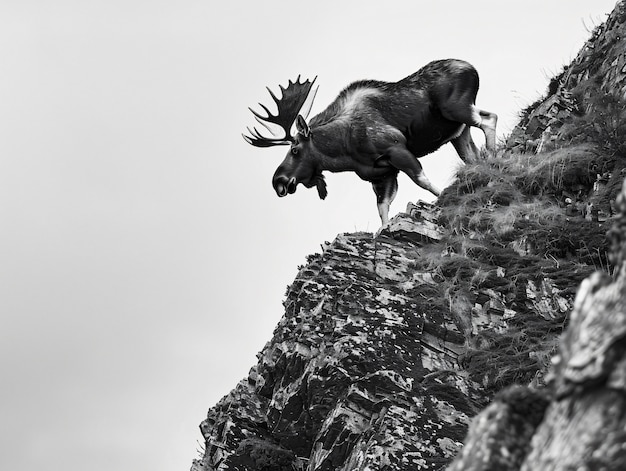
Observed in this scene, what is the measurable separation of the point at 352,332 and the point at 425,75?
598 cm

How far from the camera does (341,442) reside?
8.85 meters

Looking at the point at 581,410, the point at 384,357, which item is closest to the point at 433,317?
the point at 384,357

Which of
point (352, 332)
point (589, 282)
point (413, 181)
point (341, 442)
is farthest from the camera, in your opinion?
point (413, 181)

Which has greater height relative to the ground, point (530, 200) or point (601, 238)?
point (530, 200)

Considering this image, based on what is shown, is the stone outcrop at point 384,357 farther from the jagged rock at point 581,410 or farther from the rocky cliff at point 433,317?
the jagged rock at point 581,410

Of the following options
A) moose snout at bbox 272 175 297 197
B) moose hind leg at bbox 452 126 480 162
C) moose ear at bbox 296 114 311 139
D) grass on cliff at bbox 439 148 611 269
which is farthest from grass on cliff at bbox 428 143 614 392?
moose snout at bbox 272 175 297 197

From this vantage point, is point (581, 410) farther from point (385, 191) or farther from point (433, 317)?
point (385, 191)

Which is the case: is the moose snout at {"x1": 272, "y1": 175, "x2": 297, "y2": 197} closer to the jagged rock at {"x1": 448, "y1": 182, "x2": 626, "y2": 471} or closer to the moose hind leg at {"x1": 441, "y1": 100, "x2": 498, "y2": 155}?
the moose hind leg at {"x1": 441, "y1": 100, "x2": 498, "y2": 155}

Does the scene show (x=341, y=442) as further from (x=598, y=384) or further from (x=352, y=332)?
(x=598, y=384)

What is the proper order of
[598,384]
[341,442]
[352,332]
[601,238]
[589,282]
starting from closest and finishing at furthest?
[598,384], [589,282], [341,442], [352,332], [601,238]

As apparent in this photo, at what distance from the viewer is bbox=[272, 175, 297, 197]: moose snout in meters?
14.4

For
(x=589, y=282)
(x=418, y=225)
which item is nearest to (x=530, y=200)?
(x=418, y=225)

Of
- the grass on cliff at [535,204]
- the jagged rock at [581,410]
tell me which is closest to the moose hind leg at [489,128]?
the grass on cliff at [535,204]

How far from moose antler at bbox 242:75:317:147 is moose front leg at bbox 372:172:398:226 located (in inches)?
56.5
